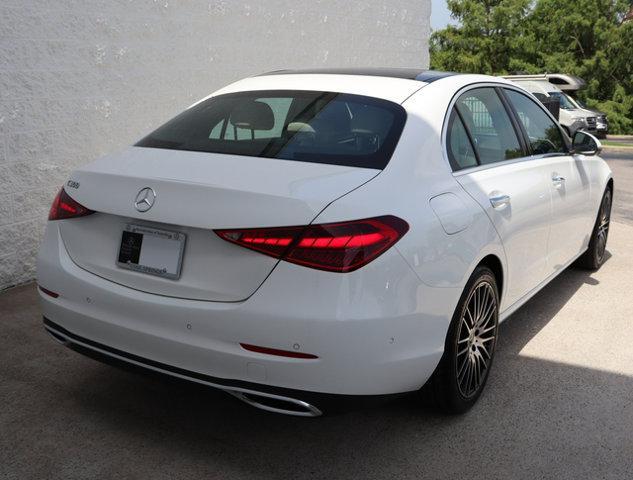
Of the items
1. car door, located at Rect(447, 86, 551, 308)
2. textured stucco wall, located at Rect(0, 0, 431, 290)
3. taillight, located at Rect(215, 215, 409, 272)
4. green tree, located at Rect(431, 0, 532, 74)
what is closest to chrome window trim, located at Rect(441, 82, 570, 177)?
car door, located at Rect(447, 86, 551, 308)

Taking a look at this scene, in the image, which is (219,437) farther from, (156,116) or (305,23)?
(305,23)

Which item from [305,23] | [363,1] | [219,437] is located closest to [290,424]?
[219,437]

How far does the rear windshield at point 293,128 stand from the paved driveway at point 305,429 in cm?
110

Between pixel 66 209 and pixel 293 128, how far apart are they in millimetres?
1076

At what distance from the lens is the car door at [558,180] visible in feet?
15.8

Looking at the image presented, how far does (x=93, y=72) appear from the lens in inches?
238

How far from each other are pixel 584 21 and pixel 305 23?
41.8 m

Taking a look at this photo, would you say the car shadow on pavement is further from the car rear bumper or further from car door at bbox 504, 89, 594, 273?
car door at bbox 504, 89, 594, 273

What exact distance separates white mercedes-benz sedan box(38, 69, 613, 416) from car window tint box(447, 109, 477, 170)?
0.01m

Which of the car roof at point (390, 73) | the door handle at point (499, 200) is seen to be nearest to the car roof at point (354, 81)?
the car roof at point (390, 73)

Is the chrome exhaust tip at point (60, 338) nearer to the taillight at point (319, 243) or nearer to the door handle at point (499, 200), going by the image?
the taillight at point (319, 243)

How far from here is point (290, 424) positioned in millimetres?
3604

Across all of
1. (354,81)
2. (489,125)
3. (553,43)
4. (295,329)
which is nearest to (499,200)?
(489,125)

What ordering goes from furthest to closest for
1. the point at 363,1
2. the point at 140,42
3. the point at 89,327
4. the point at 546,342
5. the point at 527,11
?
1. the point at 527,11
2. the point at 363,1
3. the point at 140,42
4. the point at 546,342
5. the point at 89,327
